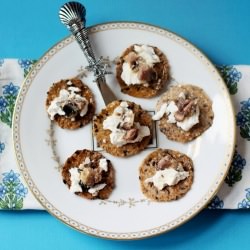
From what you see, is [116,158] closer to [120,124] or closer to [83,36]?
[120,124]

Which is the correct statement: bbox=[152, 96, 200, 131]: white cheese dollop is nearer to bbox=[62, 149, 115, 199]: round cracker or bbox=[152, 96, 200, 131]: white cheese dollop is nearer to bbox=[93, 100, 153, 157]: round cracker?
bbox=[93, 100, 153, 157]: round cracker

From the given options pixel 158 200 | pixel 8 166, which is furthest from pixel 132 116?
pixel 8 166

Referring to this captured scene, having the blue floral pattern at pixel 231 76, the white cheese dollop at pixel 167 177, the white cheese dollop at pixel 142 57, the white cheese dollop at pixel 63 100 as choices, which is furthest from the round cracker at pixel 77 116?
the blue floral pattern at pixel 231 76

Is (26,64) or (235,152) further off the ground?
(26,64)

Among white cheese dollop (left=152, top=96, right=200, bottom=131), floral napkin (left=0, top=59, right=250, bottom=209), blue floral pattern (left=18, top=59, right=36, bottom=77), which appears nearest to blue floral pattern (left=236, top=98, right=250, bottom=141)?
floral napkin (left=0, top=59, right=250, bottom=209)

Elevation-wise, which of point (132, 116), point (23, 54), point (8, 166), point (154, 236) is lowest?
point (154, 236)

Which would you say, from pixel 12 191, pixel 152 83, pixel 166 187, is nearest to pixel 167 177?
pixel 166 187

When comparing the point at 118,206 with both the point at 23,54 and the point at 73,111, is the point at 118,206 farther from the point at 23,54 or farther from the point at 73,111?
the point at 23,54
